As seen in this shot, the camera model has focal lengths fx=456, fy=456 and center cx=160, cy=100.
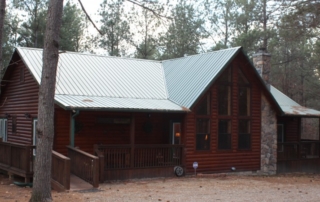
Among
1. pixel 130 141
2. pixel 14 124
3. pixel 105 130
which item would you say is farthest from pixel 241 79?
pixel 14 124

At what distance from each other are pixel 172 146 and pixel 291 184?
421 cm

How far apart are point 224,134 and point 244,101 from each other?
5.65 feet

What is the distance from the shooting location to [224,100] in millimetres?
17594

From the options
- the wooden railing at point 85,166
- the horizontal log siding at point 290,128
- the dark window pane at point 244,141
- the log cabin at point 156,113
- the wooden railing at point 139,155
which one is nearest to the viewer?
the wooden railing at point 85,166

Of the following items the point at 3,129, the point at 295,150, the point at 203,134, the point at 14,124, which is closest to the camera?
the point at 203,134

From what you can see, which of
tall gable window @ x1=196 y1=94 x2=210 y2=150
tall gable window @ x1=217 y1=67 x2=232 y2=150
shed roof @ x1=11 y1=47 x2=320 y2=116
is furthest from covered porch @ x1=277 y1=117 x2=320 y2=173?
tall gable window @ x1=196 y1=94 x2=210 y2=150

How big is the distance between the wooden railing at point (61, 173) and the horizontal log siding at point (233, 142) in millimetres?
5339

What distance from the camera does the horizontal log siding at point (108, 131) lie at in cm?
1528

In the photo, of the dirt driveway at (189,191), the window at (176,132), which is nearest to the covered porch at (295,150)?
the dirt driveway at (189,191)

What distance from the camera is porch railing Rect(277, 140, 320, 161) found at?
775 inches

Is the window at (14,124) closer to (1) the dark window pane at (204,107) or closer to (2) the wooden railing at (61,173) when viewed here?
(2) the wooden railing at (61,173)

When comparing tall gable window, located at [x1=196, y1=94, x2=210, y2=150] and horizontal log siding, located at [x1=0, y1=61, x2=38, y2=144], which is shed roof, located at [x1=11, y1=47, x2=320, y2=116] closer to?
tall gable window, located at [x1=196, y1=94, x2=210, y2=150]

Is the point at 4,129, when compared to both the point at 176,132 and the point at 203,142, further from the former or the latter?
the point at 203,142

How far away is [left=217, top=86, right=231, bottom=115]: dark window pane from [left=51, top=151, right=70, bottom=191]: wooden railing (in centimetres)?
718
